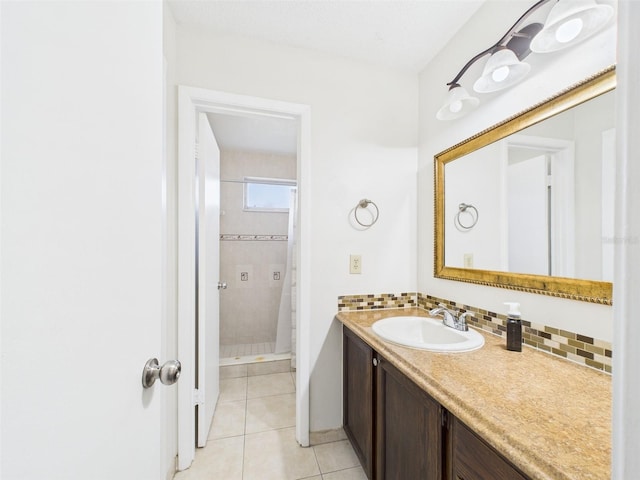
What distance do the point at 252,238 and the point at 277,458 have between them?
2174 mm

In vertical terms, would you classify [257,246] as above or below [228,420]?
above

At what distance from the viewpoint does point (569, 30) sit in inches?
36.2

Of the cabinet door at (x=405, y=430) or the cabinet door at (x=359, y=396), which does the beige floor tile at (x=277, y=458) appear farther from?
A: the cabinet door at (x=405, y=430)

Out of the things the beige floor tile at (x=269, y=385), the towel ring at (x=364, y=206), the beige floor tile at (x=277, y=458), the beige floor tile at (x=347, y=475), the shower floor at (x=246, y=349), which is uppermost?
the towel ring at (x=364, y=206)

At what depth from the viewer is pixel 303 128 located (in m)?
1.62

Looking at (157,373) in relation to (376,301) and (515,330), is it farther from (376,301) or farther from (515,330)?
(376,301)

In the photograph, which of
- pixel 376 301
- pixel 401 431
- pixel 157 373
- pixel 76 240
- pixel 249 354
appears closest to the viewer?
pixel 76 240

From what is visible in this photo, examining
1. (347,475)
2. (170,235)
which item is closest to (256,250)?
(170,235)

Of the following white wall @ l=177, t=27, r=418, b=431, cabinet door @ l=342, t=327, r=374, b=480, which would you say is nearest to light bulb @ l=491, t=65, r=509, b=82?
white wall @ l=177, t=27, r=418, b=431

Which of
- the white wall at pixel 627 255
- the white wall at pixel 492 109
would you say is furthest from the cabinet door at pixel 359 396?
the white wall at pixel 627 255

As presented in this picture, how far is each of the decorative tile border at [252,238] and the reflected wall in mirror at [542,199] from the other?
213 cm

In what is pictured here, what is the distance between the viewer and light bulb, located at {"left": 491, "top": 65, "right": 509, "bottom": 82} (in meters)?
1.13

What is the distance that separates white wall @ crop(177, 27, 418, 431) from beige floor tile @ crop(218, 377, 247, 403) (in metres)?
0.82

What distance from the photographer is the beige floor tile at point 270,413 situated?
5.92 ft
